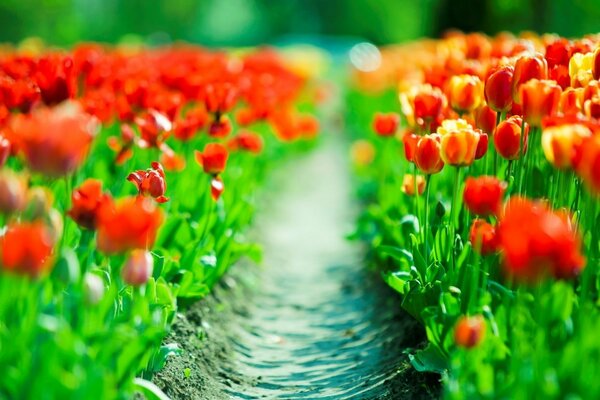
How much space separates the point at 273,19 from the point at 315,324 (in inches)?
1515

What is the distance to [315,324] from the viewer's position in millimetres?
4543

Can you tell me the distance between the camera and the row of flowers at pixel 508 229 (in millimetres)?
2109

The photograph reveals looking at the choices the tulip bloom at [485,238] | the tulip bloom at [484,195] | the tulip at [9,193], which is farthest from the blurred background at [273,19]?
the tulip at [9,193]

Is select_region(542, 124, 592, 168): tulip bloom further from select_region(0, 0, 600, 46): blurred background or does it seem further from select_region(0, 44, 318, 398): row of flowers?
select_region(0, 0, 600, 46): blurred background

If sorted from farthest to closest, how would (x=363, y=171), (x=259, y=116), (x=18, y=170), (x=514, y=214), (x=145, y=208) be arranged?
(x=363, y=171) < (x=259, y=116) < (x=18, y=170) < (x=145, y=208) < (x=514, y=214)

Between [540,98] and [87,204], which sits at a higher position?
[540,98]

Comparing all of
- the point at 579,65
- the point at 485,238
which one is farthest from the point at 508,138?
the point at 579,65

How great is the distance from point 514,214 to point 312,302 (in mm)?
3059

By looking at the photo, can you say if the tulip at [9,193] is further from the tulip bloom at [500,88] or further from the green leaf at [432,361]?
the tulip bloom at [500,88]

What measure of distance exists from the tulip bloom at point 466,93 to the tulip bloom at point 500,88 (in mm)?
515

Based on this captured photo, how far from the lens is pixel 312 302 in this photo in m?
4.96

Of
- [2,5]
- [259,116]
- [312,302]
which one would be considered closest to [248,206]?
[312,302]

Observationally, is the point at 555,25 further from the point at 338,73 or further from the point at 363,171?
the point at 338,73

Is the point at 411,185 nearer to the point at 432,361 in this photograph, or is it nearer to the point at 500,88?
the point at 500,88
